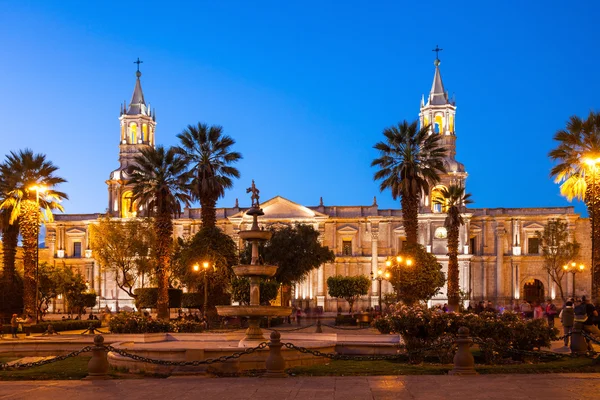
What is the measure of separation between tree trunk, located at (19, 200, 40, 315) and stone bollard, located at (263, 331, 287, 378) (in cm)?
2357

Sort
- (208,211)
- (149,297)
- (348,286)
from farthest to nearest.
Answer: (348,286), (149,297), (208,211)

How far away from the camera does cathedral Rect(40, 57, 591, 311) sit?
219ft

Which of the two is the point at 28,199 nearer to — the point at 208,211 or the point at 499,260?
the point at 208,211

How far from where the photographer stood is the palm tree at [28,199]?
36.2 meters

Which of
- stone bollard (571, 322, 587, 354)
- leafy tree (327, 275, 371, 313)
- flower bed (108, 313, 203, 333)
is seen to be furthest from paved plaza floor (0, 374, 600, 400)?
leafy tree (327, 275, 371, 313)

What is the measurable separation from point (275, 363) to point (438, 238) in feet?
177

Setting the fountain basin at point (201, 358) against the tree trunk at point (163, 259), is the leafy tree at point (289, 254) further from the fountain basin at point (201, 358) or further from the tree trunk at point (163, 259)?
the fountain basin at point (201, 358)

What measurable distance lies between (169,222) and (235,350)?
2151cm

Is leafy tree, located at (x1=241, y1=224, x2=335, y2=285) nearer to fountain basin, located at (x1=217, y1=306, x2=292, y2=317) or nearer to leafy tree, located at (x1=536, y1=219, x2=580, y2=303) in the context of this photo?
leafy tree, located at (x1=536, y1=219, x2=580, y2=303)

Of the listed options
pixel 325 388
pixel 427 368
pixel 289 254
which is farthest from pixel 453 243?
pixel 325 388

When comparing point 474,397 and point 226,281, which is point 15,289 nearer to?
point 226,281

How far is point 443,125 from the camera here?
68875mm

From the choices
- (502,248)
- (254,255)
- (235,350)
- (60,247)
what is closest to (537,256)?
(502,248)

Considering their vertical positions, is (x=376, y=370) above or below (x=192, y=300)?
above
